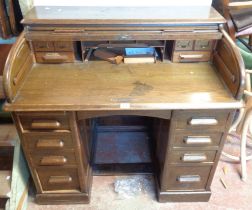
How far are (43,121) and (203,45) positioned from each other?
2.91 ft

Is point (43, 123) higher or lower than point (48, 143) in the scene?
higher

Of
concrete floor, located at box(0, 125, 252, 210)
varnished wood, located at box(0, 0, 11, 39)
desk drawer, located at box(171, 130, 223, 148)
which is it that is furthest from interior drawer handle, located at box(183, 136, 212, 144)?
varnished wood, located at box(0, 0, 11, 39)

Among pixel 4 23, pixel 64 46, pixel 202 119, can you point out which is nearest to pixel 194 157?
pixel 202 119

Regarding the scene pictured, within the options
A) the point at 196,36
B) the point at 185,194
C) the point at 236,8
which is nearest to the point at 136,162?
the point at 185,194

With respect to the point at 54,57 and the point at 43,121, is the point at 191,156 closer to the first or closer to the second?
the point at 43,121

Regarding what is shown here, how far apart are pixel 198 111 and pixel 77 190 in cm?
87

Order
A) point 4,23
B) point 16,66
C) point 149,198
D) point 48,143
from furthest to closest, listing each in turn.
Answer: point 149,198, point 4,23, point 48,143, point 16,66

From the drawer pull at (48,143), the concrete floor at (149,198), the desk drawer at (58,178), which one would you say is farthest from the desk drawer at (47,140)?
the concrete floor at (149,198)

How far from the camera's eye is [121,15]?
1261 millimetres

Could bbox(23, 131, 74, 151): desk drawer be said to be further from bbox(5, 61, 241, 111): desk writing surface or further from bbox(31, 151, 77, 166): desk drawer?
bbox(5, 61, 241, 111): desk writing surface

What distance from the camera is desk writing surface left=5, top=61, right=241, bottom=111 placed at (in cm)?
105

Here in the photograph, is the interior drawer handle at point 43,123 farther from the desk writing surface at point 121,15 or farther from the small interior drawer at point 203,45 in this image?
the small interior drawer at point 203,45

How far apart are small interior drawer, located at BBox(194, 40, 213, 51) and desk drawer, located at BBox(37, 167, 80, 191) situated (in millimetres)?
933

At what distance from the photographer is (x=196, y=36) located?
1.24 metres
